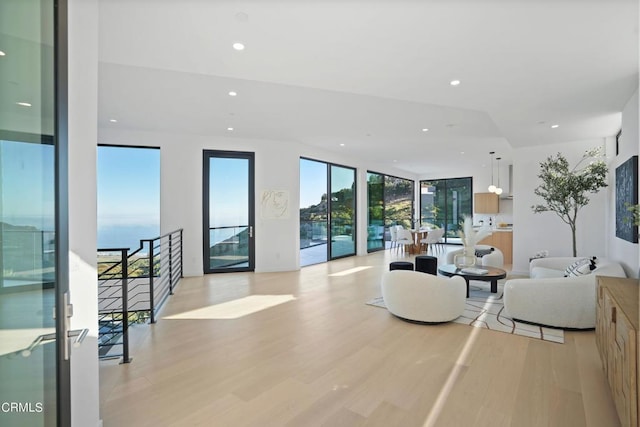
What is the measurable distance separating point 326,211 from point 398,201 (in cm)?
478

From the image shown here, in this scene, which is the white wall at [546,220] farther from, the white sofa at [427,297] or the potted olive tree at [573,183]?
the white sofa at [427,297]

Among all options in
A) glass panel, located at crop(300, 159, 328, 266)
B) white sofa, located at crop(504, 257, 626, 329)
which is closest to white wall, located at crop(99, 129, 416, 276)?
glass panel, located at crop(300, 159, 328, 266)

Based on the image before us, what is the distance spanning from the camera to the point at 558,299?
11.7ft

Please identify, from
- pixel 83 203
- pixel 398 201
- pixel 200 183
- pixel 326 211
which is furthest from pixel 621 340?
pixel 398 201

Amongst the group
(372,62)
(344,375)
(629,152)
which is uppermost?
(372,62)

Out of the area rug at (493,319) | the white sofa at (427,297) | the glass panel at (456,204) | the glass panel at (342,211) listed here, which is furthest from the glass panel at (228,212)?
the glass panel at (456,204)

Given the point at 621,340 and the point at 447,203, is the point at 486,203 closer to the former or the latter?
the point at 447,203

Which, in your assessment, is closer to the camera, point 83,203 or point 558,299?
point 83,203

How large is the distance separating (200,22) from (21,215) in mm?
2012

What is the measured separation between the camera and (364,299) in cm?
489

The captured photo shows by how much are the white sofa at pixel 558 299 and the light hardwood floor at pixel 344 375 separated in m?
0.19

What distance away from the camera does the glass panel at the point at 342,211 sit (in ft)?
29.2

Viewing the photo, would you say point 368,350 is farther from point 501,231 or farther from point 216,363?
point 501,231

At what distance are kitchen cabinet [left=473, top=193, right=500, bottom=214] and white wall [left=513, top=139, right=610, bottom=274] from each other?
14.7 feet
